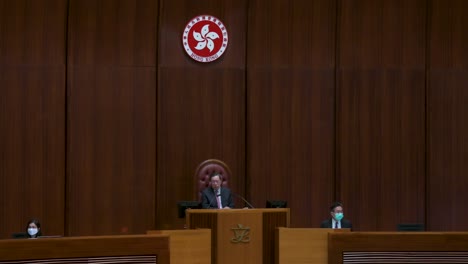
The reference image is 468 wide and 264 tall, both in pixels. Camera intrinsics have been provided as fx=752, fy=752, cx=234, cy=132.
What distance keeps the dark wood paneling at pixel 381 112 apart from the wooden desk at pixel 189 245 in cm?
322

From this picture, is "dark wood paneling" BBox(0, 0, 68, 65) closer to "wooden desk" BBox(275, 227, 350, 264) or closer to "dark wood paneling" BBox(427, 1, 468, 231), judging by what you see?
"wooden desk" BBox(275, 227, 350, 264)

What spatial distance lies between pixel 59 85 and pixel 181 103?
142 centimetres

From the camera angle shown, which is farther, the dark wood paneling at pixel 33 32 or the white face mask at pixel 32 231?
the dark wood paneling at pixel 33 32

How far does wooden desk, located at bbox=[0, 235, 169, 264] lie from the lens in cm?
516

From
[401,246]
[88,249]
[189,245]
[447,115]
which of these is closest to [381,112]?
[447,115]

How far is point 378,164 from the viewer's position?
9.19 metres

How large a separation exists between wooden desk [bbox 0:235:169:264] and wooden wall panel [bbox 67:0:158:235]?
3300mm

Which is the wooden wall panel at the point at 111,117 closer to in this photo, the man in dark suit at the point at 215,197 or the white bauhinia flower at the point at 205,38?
the white bauhinia flower at the point at 205,38

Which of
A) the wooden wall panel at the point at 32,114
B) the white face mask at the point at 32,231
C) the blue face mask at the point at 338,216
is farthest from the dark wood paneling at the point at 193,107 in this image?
the white face mask at the point at 32,231

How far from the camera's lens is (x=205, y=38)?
29.4 ft

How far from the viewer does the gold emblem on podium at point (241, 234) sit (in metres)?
6.49

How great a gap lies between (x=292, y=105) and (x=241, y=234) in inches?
115

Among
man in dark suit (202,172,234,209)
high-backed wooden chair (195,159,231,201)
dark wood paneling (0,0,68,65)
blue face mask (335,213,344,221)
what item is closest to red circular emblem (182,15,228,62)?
high-backed wooden chair (195,159,231,201)

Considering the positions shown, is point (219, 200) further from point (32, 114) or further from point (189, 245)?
point (32, 114)
